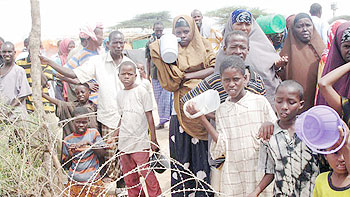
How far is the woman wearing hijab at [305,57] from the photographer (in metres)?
3.14

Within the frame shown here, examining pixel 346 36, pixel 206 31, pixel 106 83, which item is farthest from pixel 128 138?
pixel 206 31

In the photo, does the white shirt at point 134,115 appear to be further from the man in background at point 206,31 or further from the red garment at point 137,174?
the man in background at point 206,31

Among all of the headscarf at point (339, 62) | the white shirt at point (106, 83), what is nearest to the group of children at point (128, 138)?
the white shirt at point (106, 83)

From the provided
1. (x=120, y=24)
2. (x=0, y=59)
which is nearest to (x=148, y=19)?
(x=120, y=24)

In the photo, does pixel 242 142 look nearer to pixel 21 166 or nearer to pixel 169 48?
pixel 169 48

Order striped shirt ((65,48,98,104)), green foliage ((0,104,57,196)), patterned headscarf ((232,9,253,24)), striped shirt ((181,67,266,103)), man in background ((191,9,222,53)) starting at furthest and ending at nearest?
man in background ((191,9,222,53)) → striped shirt ((65,48,98,104)) → patterned headscarf ((232,9,253,24)) → striped shirt ((181,67,266,103)) → green foliage ((0,104,57,196))

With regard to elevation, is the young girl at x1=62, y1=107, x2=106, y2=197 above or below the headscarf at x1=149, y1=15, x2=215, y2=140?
below

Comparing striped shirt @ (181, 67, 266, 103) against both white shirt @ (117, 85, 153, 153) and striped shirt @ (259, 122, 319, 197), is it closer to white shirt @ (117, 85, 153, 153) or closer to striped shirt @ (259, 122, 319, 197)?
striped shirt @ (259, 122, 319, 197)

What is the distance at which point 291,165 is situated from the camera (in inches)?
82.3

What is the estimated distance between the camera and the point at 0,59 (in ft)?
16.3

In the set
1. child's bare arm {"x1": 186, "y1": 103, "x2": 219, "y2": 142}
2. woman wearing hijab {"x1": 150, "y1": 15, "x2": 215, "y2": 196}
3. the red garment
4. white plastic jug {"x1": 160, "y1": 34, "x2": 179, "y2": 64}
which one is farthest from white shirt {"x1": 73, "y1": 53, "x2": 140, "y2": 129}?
child's bare arm {"x1": 186, "y1": 103, "x2": 219, "y2": 142}

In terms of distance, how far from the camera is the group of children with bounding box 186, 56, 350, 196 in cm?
188

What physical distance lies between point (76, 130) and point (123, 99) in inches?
25.1

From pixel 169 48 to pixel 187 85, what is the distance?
Result: 0.38 metres
